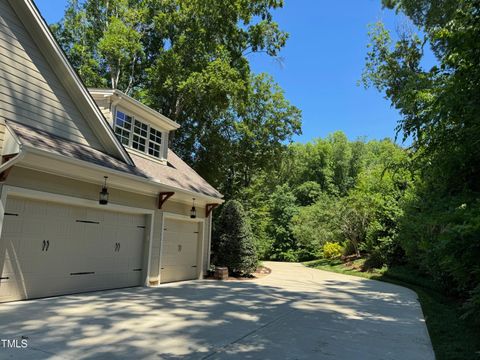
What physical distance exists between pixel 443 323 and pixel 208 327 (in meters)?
4.79

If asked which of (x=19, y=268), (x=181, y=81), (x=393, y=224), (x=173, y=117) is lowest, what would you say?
(x=19, y=268)

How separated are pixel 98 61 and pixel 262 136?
11632 mm

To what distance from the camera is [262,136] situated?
85.3 feet

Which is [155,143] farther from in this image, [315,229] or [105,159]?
[315,229]

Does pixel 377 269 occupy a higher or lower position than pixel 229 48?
lower

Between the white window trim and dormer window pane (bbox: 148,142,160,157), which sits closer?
the white window trim

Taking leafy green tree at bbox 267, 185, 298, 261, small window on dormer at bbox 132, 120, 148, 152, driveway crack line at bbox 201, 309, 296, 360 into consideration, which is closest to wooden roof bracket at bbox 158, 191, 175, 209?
small window on dormer at bbox 132, 120, 148, 152

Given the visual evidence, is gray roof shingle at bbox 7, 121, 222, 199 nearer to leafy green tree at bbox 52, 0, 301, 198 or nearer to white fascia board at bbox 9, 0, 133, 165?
white fascia board at bbox 9, 0, 133, 165

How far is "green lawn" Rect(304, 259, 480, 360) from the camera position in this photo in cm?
541

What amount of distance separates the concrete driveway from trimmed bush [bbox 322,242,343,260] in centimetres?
1588

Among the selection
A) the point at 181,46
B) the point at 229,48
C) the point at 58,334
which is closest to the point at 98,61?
the point at 181,46

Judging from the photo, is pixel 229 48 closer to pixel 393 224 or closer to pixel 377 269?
pixel 393 224

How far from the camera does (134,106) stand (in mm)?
11891

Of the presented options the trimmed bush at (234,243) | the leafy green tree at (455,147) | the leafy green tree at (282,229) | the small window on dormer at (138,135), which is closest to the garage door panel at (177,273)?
the trimmed bush at (234,243)
